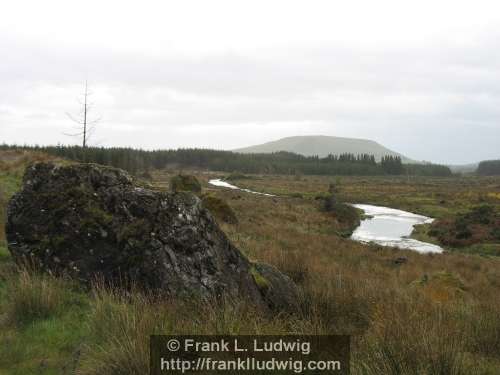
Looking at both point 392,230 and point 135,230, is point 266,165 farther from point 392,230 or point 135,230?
point 135,230

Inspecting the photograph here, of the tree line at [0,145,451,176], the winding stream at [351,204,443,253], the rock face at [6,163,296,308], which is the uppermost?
the tree line at [0,145,451,176]

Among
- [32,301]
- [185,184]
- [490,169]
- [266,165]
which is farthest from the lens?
[490,169]

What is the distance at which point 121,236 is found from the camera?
18.8 feet

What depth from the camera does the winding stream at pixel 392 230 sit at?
959 inches

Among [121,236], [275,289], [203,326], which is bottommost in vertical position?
[275,289]

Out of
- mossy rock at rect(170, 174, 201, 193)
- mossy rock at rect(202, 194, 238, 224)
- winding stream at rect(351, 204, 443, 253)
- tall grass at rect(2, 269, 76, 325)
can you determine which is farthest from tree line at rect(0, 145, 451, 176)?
tall grass at rect(2, 269, 76, 325)

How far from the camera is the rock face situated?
219 inches

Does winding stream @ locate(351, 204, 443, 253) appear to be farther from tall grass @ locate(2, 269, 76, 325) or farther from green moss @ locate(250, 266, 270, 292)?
tall grass @ locate(2, 269, 76, 325)

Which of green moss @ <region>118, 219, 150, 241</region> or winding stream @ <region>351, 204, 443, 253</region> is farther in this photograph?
winding stream @ <region>351, 204, 443, 253</region>

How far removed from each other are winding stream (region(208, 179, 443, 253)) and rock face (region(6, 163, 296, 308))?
18246mm

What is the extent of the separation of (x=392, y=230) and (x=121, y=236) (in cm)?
2775

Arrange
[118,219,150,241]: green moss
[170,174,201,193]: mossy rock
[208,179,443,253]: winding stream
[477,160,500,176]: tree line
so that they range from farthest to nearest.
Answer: [477,160,500,176]: tree line → [170,174,201,193]: mossy rock → [208,179,443,253]: winding stream → [118,219,150,241]: green moss

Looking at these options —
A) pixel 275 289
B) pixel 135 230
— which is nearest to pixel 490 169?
pixel 275 289

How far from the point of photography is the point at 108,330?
4.19 m
